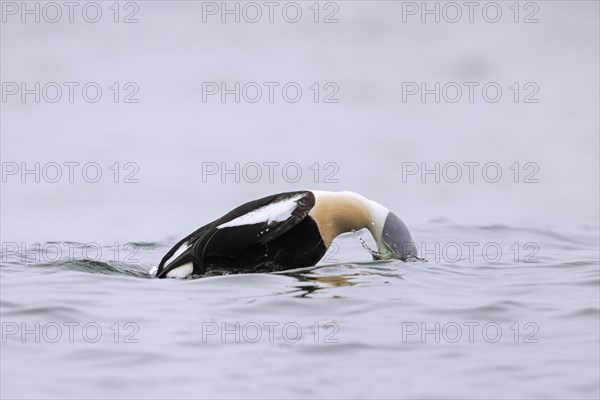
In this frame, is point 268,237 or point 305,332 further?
point 268,237

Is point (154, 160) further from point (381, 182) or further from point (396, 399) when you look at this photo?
point (396, 399)

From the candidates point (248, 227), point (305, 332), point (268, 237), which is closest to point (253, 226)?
point (248, 227)

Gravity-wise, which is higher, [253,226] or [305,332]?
[253,226]

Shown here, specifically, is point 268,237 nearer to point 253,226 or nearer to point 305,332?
point 253,226

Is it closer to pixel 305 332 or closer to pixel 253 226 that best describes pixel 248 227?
pixel 253 226

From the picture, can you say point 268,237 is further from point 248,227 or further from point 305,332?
point 305,332

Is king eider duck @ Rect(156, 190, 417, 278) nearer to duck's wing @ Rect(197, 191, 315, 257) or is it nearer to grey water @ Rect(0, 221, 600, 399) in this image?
duck's wing @ Rect(197, 191, 315, 257)

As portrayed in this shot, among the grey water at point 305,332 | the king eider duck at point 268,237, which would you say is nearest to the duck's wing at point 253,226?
the king eider duck at point 268,237

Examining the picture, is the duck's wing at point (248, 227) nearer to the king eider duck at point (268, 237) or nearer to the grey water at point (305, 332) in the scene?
the king eider duck at point (268, 237)

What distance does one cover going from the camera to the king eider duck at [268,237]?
10445mm

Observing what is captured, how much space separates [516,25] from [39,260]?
2126 centimetres

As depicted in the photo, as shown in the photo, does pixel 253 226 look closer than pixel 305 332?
No

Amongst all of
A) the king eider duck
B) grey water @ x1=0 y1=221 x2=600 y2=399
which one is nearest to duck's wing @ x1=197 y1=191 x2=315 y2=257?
the king eider duck

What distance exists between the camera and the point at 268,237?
1042cm
